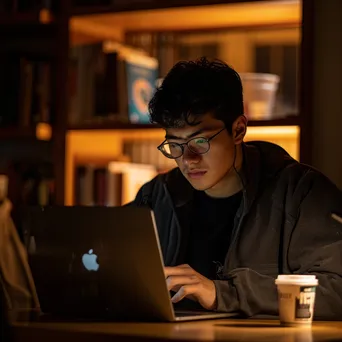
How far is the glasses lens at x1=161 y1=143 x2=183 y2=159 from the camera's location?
7.49 ft

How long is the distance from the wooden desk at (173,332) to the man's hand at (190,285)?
9 centimetres

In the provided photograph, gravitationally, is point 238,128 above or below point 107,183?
above

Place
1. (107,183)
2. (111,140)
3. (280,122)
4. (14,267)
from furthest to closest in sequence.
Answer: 1. (111,140)
2. (107,183)
3. (14,267)
4. (280,122)

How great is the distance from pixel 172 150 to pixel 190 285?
464 mm

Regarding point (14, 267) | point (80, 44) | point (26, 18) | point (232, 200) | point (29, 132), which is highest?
point (26, 18)

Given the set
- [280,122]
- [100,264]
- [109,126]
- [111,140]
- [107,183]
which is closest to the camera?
[100,264]

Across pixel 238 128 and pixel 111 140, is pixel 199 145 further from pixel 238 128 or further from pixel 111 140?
pixel 111 140

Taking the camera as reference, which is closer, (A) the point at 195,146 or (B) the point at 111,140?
(A) the point at 195,146

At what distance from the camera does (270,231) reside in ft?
7.50

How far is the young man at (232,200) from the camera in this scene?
7.22 feet

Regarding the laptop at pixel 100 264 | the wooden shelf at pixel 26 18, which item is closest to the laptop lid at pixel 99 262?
the laptop at pixel 100 264

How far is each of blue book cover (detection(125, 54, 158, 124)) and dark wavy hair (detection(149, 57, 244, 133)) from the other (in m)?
1.06

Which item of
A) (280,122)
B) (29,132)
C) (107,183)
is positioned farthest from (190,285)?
(29,132)

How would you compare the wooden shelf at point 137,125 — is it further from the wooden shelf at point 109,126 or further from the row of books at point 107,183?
the row of books at point 107,183
